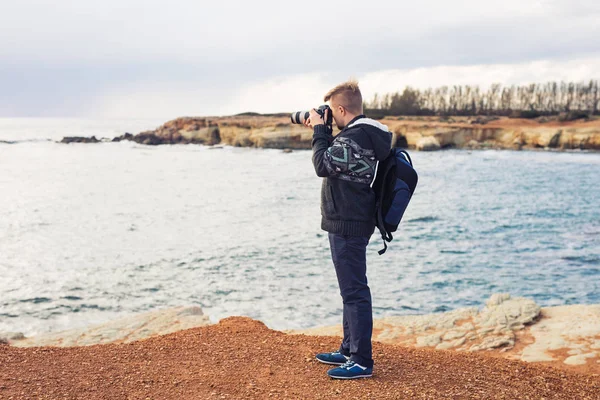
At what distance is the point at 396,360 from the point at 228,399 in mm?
1628

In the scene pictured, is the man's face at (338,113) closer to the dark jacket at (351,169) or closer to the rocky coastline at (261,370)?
the dark jacket at (351,169)

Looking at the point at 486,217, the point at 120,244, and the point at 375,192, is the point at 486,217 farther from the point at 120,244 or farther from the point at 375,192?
the point at 375,192

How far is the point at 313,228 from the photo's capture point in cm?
1759

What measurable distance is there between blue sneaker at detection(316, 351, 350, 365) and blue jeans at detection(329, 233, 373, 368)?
0.38 metres

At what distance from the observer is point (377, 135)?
383 centimetres

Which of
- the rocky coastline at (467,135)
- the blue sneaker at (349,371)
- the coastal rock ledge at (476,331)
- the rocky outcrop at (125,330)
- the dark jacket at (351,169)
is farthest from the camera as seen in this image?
the rocky coastline at (467,135)

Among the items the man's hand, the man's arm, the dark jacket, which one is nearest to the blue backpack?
the dark jacket

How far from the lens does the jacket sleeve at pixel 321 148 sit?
3787 millimetres

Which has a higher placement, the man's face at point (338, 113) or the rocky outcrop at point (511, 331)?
the man's face at point (338, 113)

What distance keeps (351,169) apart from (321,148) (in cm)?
26

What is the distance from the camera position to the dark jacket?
149 inches

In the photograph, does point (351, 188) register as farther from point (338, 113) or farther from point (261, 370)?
point (261, 370)

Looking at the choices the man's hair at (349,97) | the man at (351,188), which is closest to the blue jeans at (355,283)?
the man at (351,188)

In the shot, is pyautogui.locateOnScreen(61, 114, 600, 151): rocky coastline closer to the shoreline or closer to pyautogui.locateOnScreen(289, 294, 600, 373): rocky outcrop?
pyautogui.locateOnScreen(289, 294, 600, 373): rocky outcrop
